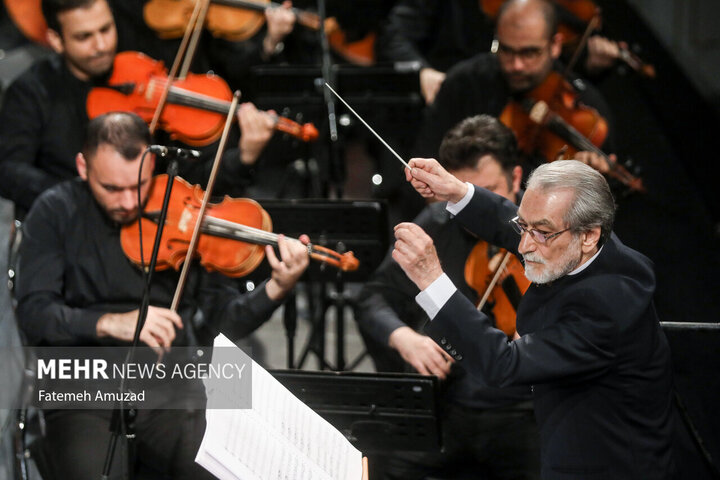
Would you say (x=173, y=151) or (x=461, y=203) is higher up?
(x=173, y=151)

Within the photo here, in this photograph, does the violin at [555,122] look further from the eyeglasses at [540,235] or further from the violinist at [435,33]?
the eyeglasses at [540,235]

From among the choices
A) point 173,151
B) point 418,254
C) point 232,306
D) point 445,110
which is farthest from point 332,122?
point 418,254

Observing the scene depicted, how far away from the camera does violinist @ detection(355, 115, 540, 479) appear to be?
2.75 m

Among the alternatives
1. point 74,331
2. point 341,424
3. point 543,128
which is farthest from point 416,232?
point 543,128

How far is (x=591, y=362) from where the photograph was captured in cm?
198

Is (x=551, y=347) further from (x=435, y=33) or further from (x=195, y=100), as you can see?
(x=435, y=33)

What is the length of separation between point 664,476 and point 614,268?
1.67ft

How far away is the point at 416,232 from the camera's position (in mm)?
2041

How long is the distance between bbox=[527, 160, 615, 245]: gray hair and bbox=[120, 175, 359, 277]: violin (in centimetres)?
99

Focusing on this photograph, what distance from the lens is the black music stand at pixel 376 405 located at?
249cm

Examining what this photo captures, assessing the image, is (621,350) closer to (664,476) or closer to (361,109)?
(664,476)

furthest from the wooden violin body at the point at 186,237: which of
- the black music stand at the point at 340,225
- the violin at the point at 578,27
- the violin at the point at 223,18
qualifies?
the violin at the point at 578,27

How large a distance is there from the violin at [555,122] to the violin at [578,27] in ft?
1.62

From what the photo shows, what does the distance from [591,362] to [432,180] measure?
0.60m
